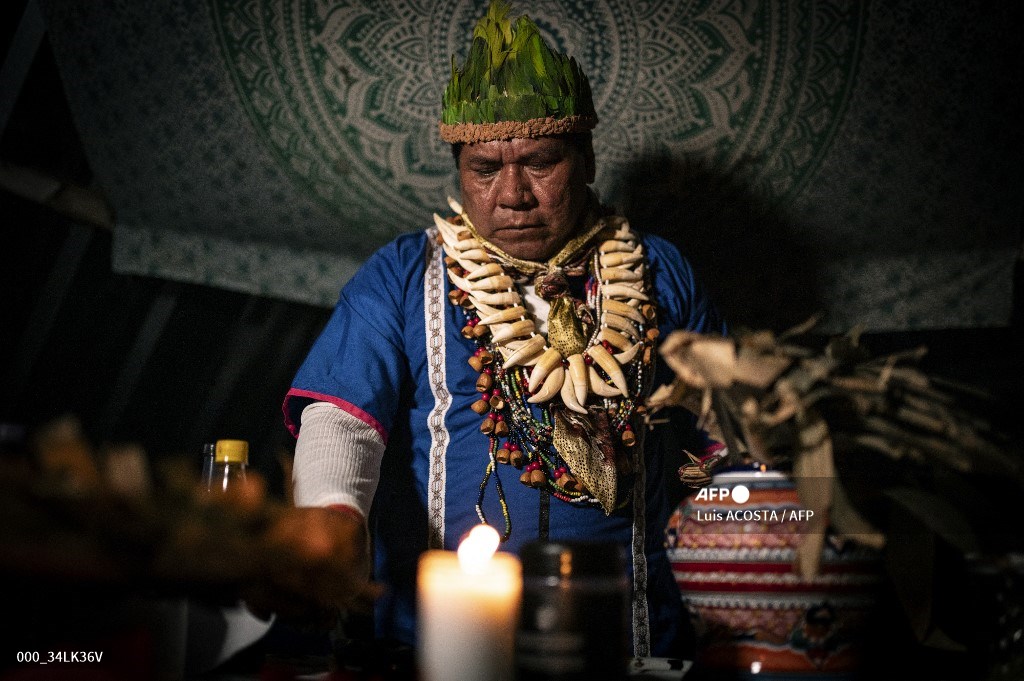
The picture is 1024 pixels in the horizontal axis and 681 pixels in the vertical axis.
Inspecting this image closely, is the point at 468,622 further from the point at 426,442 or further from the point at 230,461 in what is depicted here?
the point at 426,442

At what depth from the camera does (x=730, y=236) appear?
1822mm

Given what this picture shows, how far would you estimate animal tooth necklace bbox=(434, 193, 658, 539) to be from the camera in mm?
1261

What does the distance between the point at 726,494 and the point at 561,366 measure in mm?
513

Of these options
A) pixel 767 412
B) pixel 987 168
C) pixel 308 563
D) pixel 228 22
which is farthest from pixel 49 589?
pixel 987 168

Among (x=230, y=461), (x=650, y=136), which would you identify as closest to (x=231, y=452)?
(x=230, y=461)

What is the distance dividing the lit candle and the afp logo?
236mm

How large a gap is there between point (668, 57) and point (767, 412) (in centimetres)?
108

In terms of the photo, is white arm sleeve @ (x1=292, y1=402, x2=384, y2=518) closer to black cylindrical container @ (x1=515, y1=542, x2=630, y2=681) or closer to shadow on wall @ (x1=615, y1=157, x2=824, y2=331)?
black cylindrical container @ (x1=515, y1=542, x2=630, y2=681)

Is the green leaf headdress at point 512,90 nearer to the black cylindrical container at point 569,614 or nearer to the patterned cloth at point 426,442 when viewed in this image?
the patterned cloth at point 426,442

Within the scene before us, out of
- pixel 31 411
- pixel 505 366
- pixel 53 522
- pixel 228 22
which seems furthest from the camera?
pixel 31 411

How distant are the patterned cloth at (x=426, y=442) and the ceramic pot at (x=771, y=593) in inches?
19.4

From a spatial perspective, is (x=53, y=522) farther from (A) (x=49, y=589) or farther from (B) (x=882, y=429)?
(B) (x=882, y=429)

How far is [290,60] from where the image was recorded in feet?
5.41

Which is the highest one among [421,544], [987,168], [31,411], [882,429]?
[987,168]
